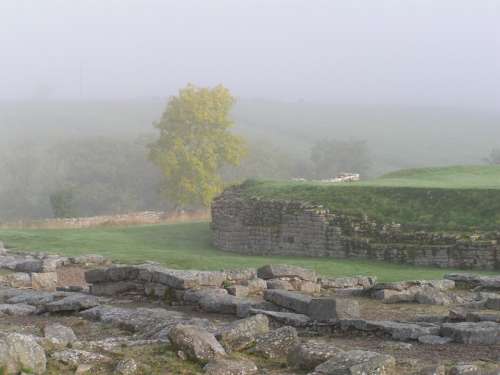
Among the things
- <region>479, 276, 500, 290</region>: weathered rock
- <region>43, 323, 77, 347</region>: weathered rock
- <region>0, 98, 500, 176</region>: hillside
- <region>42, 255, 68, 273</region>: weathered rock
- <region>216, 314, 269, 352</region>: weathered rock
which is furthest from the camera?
<region>0, 98, 500, 176</region>: hillside

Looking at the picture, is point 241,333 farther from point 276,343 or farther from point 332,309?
point 332,309

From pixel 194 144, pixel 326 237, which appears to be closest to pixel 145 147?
pixel 194 144

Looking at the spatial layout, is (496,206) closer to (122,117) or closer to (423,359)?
(423,359)

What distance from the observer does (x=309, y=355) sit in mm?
9023

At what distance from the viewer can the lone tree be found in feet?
186

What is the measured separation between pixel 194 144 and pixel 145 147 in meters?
26.0

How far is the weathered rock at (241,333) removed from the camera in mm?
9828

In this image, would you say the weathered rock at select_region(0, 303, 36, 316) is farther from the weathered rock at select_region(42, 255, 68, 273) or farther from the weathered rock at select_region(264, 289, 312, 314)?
the weathered rock at select_region(42, 255, 68, 273)

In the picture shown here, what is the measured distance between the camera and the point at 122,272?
53.2ft

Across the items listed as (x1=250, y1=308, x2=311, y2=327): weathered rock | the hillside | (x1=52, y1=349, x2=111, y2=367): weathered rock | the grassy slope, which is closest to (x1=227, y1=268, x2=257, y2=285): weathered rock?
(x1=250, y1=308, x2=311, y2=327): weathered rock

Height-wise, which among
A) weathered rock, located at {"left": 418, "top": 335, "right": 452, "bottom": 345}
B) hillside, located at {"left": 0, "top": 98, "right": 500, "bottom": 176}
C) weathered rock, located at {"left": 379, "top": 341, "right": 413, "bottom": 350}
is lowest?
weathered rock, located at {"left": 379, "top": 341, "right": 413, "bottom": 350}

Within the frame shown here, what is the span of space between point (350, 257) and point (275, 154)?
67951 millimetres

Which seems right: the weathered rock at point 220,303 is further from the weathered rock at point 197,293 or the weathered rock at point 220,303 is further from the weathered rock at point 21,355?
the weathered rock at point 21,355

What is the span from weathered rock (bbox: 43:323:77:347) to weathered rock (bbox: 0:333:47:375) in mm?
728
